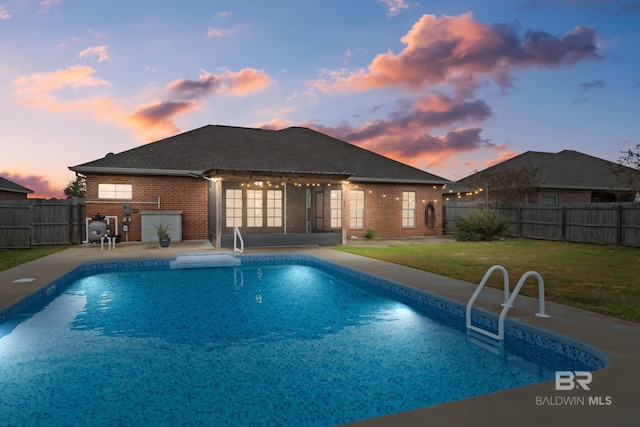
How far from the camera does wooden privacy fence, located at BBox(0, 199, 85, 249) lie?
14.0m

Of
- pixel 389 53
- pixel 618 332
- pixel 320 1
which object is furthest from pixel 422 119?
pixel 618 332

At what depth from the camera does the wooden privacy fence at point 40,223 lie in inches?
551

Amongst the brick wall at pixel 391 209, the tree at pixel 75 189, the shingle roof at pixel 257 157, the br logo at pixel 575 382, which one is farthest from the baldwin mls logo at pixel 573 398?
the tree at pixel 75 189

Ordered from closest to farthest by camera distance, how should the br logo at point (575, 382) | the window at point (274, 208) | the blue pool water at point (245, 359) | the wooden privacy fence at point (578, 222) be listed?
the br logo at point (575, 382), the blue pool water at point (245, 359), the wooden privacy fence at point (578, 222), the window at point (274, 208)

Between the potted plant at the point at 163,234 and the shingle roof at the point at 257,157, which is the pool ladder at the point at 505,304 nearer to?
the shingle roof at the point at 257,157

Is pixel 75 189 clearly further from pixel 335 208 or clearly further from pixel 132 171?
pixel 335 208

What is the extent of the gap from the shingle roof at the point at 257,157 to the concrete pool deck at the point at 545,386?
22.9ft

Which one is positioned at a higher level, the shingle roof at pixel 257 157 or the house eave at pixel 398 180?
the shingle roof at pixel 257 157

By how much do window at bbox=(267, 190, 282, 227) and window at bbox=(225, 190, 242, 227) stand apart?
118 cm

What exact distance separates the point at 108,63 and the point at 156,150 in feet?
11.8

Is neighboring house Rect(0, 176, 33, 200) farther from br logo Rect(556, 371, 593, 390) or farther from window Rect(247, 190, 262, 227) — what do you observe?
br logo Rect(556, 371, 593, 390)

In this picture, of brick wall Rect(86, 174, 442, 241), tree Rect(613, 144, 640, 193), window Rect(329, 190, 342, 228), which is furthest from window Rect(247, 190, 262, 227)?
tree Rect(613, 144, 640, 193)

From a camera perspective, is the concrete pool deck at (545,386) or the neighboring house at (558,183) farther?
the neighboring house at (558,183)

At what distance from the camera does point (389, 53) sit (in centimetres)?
1557
